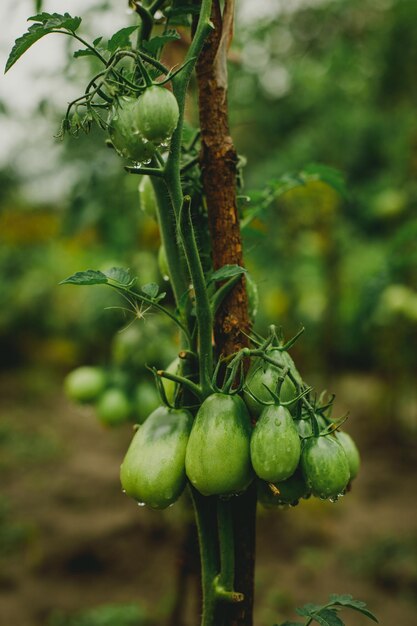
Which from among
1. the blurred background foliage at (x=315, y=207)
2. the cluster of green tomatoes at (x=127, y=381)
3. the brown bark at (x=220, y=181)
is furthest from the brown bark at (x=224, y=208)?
the blurred background foliage at (x=315, y=207)

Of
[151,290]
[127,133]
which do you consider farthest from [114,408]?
[127,133]

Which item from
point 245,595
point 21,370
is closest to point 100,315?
point 245,595

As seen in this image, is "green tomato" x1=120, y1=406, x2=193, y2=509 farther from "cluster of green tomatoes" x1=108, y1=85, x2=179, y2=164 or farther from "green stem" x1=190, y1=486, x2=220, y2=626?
"cluster of green tomatoes" x1=108, y1=85, x2=179, y2=164

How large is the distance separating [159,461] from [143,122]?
1.51 ft

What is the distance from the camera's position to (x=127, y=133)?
76 cm

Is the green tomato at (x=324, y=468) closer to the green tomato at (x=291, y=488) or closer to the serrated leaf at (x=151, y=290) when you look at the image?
the green tomato at (x=291, y=488)

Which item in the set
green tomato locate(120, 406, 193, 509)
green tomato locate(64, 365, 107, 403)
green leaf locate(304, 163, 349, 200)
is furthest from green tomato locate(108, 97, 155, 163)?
green tomato locate(64, 365, 107, 403)

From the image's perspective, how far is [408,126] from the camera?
5934 millimetres

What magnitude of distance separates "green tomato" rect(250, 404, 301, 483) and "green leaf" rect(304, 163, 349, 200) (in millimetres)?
638

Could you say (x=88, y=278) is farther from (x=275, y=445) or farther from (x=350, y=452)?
(x=350, y=452)

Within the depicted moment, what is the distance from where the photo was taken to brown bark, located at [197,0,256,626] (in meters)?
0.94

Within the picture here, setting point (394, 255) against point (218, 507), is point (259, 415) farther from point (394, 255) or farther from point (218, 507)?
point (394, 255)

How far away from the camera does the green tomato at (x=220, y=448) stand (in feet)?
2.64

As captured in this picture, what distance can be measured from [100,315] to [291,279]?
3867mm
